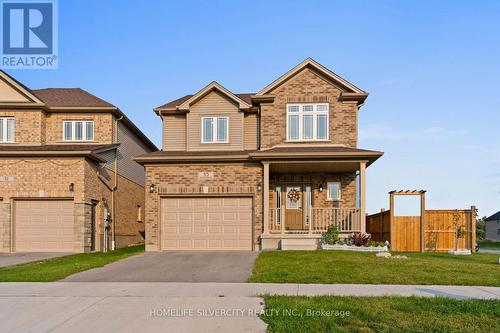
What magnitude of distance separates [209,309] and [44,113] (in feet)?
56.4

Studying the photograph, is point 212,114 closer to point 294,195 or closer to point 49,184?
point 294,195

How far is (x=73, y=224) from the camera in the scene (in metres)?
19.1

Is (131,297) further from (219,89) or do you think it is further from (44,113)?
(44,113)

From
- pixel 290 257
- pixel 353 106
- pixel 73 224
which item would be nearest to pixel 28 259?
pixel 73 224

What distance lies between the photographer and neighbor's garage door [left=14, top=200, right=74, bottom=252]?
62.7 feet

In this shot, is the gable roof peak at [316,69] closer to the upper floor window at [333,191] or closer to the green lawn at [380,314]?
the upper floor window at [333,191]

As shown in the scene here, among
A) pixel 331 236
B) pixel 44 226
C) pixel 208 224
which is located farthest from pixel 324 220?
pixel 44 226

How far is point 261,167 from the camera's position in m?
18.4

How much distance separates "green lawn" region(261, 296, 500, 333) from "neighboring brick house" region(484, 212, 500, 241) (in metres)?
63.3

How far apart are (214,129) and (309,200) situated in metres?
→ 5.13

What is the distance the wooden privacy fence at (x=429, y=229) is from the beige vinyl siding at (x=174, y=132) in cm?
923

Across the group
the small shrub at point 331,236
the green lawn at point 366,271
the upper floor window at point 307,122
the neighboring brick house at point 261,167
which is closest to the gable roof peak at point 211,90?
the neighboring brick house at point 261,167

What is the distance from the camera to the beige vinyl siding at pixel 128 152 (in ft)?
78.5

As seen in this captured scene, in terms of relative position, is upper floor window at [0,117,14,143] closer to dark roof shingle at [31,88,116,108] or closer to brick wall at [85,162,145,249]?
dark roof shingle at [31,88,116,108]
